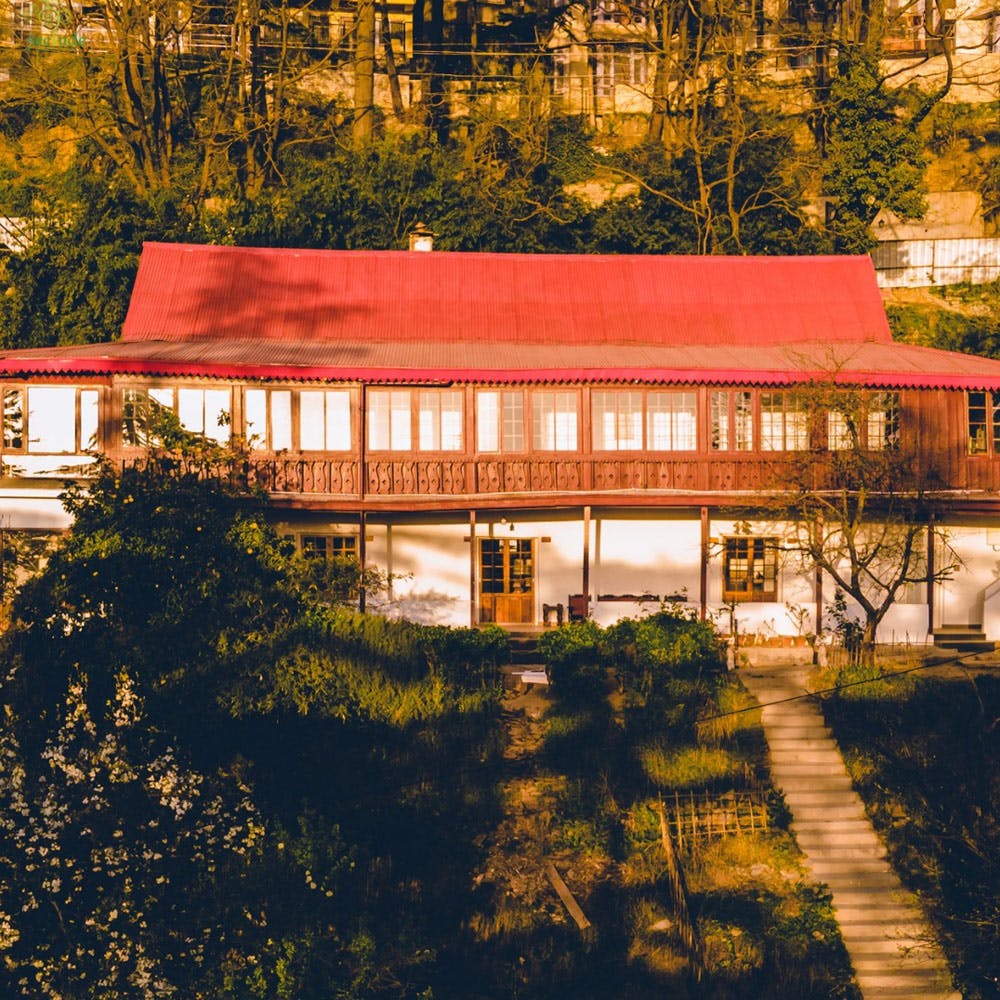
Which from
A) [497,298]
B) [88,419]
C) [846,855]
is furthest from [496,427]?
[846,855]

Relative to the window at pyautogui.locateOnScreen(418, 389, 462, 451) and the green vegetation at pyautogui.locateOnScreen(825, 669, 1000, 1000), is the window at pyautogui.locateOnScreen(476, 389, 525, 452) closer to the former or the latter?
the window at pyautogui.locateOnScreen(418, 389, 462, 451)

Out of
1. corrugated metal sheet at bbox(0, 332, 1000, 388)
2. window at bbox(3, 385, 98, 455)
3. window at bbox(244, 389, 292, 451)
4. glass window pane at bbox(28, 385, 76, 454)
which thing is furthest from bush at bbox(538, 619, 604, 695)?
glass window pane at bbox(28, 385, 76, 454)

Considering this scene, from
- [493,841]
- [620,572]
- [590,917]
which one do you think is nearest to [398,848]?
[493,841]

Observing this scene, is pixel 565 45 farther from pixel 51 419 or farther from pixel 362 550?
pixel 51 419

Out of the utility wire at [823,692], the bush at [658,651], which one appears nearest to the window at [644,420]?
the bush at [658,651]

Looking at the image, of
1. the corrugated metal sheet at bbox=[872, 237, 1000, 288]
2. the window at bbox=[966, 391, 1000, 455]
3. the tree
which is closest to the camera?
the tree

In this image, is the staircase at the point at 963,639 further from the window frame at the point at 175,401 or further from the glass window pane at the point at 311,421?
the window frame at the point at 175,401
